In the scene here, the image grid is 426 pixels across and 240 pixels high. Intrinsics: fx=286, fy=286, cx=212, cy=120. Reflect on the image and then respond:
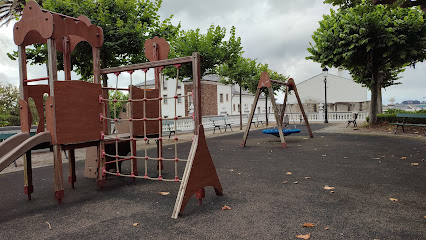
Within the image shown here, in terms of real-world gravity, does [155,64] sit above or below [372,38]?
below

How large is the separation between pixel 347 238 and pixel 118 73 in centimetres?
423

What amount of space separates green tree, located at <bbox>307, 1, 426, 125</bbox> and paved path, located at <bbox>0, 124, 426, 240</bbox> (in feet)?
30.4

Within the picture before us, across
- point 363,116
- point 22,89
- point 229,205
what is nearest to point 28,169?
point 22,89

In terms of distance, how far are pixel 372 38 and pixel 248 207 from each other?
1367cm

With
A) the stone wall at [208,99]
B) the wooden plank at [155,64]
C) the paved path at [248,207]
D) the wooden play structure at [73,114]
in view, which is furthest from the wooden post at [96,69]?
the stone wall at [208,99]

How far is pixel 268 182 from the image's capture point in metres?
5.18

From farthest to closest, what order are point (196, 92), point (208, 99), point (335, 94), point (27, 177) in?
point (335, 94) → point (208, 99) → point (27, 177) → point (196, 92)

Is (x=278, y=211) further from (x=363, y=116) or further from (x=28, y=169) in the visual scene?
(x=363, y=116)

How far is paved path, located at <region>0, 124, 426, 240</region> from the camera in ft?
10.1

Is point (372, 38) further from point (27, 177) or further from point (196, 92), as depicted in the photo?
point (27, 177)

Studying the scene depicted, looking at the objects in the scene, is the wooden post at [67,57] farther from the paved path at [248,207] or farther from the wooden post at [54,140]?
the paved path at [248,207]

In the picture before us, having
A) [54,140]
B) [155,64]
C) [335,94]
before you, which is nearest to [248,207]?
[155,64]

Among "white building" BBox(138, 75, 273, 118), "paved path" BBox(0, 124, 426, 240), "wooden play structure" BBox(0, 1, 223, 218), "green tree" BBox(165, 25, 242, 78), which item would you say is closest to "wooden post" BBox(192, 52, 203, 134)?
"wooden play structure" BBox(0, 1, 223, 218)

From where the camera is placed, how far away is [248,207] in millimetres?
3846
